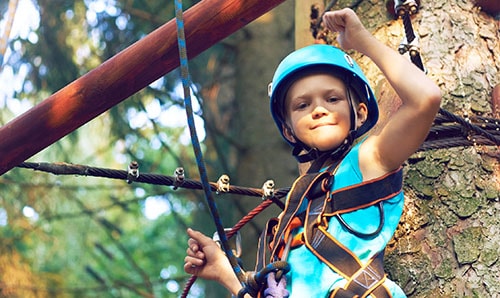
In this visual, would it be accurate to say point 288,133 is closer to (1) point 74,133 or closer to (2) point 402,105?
(2) point 402,105

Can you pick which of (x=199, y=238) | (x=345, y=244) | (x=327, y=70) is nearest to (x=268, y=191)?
(x=199, y=238)

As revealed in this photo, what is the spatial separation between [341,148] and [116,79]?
0.56 metres

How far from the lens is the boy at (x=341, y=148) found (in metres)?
1.80

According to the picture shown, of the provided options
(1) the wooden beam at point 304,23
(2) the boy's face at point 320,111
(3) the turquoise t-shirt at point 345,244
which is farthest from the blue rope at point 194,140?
(1) the wooden beam at point 304,23

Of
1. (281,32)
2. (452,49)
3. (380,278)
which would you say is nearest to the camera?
(380,278)

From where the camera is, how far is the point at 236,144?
15.8ft

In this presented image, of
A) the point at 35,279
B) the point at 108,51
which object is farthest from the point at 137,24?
the point at 35,279

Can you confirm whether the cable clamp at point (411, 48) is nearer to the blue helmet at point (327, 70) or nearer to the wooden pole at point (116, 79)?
the blue helmet at point (327, 70)

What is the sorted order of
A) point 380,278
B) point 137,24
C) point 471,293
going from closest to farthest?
point 380,278, point 471,293, point 137,24

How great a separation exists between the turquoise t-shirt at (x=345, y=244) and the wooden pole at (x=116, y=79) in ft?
1.44

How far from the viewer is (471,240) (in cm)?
216

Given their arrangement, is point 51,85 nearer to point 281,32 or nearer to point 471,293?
point 281,32

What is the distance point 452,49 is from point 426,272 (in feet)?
2.27

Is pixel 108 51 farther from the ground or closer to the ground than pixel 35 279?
farther from the ground
